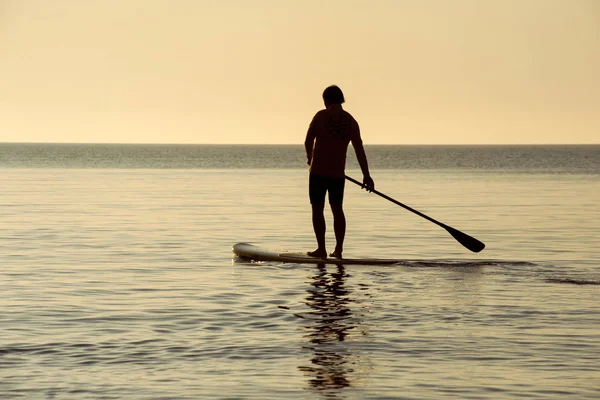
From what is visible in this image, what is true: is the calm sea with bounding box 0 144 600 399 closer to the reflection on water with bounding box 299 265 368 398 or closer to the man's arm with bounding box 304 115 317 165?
the reflection on water with bounding box 299 265 368 398

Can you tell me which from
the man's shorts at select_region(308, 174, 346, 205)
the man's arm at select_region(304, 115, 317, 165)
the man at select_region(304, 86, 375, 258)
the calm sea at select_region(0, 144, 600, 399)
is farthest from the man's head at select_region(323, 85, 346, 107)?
the calm sea at select_region(0, 144, 600, 399)

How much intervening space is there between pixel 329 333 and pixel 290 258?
567 cm

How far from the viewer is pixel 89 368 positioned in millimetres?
8438

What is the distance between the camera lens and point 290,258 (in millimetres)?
15562

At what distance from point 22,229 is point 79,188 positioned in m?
22.1

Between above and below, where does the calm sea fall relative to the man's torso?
below

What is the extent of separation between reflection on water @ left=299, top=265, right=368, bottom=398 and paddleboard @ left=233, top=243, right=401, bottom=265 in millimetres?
921

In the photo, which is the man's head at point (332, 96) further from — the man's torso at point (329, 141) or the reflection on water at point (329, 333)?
the reflection on water at point (329, 333)

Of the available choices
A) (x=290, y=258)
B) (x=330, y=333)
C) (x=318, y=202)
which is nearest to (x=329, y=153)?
(x=318, y=202)

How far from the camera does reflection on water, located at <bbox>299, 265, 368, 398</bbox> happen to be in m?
8.12

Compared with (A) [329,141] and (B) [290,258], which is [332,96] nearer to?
(A) [329,141]

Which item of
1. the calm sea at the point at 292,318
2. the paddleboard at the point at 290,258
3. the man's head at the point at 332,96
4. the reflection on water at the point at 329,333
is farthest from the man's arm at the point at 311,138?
the reflection on water at the point at 329,333

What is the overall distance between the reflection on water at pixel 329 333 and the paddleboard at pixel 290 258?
92cm

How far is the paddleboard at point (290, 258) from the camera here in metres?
15.0
